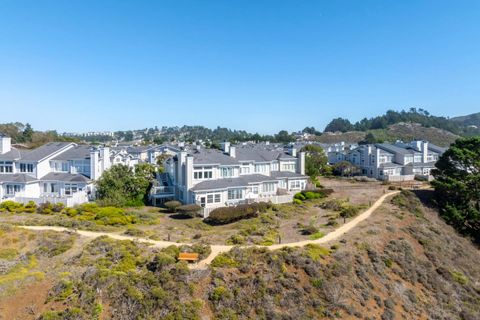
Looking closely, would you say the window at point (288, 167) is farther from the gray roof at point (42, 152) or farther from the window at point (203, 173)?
the gray roof at point (42, 152)

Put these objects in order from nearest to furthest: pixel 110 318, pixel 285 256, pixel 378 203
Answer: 1. pixel 110 318
2. pixel 285 256
3. pixel 378 203

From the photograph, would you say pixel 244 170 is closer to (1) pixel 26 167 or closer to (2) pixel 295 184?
(2) pixel 295 184

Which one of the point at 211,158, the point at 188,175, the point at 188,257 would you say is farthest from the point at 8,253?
the point at 211,158

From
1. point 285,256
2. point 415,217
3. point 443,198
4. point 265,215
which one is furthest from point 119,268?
point 443,198

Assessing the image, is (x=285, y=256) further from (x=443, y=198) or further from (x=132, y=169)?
(x=443, y=198)

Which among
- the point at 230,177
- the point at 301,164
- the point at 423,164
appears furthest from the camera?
the point at 423,164

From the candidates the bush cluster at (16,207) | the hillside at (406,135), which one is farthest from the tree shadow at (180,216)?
the hillside at (406,135)
